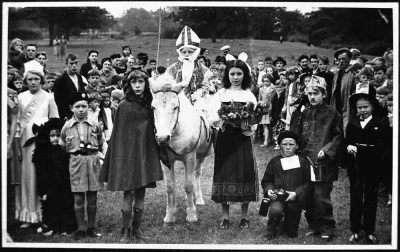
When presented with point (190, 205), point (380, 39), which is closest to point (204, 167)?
point (190, 205)

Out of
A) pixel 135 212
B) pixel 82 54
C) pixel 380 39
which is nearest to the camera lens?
pixel 135 212

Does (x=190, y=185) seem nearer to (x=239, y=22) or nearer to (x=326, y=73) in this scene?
(x=239, y=22)

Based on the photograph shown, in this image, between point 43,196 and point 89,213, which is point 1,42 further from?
point 89,213

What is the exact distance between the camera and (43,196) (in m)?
6.07

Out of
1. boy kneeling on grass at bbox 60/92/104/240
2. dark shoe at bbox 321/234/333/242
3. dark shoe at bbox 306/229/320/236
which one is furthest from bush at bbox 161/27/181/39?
dark shoe at bbox 321/234/333/242

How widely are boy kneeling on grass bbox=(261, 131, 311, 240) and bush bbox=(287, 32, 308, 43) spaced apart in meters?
1.58

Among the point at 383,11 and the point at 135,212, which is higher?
the point at 383,11

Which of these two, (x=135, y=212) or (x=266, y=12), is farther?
(x=266, y=12)

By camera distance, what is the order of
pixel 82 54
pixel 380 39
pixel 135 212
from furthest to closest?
1. pixel 82 54
2. pixel 380 39
3. pixel 135 212

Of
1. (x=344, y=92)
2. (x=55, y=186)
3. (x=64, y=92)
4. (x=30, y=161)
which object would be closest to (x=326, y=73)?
(x=344, y=92)

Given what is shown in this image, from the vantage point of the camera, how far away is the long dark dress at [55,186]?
5957 millimetres

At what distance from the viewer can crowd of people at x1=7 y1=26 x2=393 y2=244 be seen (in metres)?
5.85

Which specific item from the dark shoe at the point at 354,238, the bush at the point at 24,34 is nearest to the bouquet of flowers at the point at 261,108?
the dark shoe at the point at 354,238

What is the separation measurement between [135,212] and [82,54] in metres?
2.42
